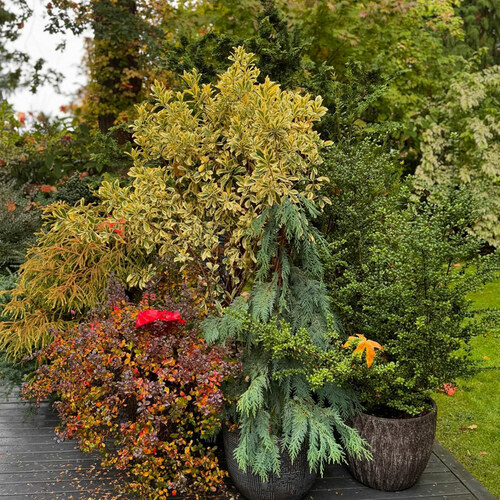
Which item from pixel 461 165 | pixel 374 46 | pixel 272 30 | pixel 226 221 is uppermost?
pixel 374 46

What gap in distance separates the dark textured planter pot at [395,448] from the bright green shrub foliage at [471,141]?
5.17 meters

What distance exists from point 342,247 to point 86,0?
603cm

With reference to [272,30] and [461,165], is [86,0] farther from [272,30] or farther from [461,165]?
[461,165]

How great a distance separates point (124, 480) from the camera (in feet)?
10.7

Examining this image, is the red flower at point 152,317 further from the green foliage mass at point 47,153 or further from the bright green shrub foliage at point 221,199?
the green foliage mass at point 47,153

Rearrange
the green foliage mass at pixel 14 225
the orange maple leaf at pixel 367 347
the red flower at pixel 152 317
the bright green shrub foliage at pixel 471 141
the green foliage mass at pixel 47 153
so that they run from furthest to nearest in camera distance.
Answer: the green foliage mass at pixel 47 153 < the bright green shrub foliage at pixel 471 141 < the green foliage mass at pixel 14 225 < the red flower at pixel 152 317 < the orange maple leaf at pixel 367 347

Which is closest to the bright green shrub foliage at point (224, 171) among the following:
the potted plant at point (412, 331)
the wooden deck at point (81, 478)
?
the potted plant at point (412, 331)

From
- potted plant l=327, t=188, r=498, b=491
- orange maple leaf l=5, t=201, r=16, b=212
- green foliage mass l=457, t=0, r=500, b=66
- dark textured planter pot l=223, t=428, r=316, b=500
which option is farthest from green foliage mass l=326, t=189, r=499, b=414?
green foliage mass l=457, t=0, r=500, b=66

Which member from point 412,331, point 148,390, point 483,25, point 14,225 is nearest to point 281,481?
point 148,390

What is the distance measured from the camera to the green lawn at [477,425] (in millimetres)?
3441

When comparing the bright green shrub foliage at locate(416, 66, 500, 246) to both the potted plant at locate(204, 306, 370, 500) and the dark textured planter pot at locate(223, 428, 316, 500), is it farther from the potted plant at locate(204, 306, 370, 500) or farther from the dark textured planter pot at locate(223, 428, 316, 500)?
the dark textured planter pot at locate(223, 428, 316, 500)

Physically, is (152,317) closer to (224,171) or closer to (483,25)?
(224,171)

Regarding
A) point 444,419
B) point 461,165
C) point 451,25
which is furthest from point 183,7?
point 444,419

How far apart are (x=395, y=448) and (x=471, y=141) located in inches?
240
